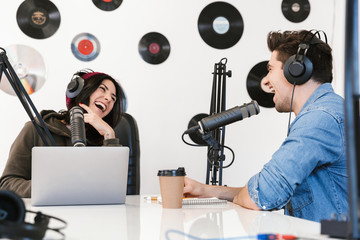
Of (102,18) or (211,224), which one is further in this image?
(102,18)

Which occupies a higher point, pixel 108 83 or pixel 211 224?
pixel 108 83

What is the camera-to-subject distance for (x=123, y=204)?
50.4 inches

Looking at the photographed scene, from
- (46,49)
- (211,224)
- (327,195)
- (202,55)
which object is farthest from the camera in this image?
(202,55)

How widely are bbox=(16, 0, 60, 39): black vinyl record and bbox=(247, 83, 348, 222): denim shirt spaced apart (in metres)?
2.07

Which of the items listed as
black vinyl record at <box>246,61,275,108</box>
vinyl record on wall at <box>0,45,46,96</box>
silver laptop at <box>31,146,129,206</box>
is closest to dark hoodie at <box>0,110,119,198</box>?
silver laptop at <box>31,146,129,206</box>

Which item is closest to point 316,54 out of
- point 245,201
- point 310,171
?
point 310,171

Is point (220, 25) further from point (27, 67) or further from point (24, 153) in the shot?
point (24, 153)

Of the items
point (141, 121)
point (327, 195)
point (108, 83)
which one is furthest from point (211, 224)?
point (141, 121)

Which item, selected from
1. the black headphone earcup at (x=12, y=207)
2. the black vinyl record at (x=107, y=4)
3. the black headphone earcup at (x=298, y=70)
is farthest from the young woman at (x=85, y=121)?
the black headphone earcup at (x=12, y=207)

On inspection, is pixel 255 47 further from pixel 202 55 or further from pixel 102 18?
pixel 102 18

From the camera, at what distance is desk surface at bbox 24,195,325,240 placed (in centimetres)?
76

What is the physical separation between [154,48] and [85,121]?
1301 mm

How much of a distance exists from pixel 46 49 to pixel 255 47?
1.52 metres

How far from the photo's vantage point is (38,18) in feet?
9.79
